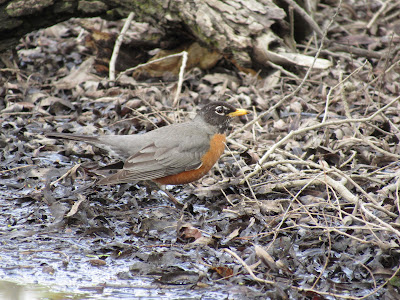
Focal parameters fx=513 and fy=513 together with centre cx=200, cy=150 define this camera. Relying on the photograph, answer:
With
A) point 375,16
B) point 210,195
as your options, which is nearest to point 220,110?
point 210,195

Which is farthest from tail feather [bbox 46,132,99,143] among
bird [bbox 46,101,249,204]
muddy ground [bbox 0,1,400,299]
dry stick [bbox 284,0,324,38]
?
dry stick [bbox 284,0,324,38]

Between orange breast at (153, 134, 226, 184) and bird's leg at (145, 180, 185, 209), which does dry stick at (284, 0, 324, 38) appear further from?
bird's leg at (145, 180, 185, 209)

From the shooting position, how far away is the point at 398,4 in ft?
31.1

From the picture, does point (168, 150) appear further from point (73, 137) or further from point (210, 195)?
point (73, 137)

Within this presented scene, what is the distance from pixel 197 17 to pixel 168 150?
2.56 metres

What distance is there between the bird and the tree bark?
6.76ft

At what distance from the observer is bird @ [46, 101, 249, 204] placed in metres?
5.05

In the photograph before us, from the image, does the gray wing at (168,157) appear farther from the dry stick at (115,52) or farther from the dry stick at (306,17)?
the dry stick at (306,17)

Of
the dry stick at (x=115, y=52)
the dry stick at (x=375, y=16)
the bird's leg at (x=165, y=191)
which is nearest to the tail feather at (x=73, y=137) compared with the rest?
the bird's leg at (x=165, y=191)

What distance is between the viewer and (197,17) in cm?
699

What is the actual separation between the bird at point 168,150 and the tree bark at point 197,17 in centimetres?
206

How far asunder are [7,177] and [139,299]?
277 cm

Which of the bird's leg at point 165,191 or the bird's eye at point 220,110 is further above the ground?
the bird's eye at point 220,110

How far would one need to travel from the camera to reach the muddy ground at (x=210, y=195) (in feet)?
11.7
